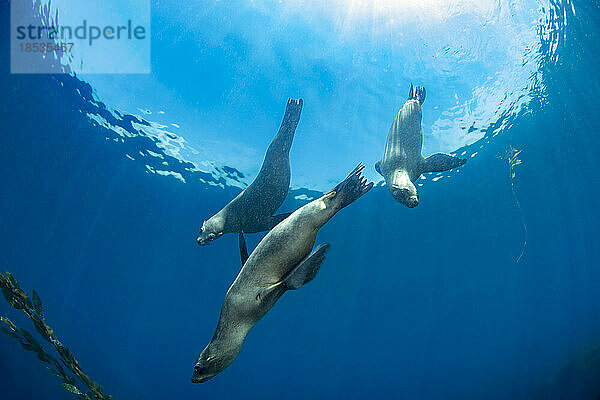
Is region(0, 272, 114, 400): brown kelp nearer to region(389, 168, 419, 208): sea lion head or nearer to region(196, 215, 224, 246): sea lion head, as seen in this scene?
region(196, 215, 224, 246): sea lion head

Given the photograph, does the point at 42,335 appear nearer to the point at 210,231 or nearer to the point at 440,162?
the point at 210,231

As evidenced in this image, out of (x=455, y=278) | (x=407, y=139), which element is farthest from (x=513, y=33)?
(x=455, y=278)

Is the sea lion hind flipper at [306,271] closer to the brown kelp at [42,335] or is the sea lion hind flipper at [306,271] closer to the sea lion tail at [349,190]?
the sea lion tail at [349,190]

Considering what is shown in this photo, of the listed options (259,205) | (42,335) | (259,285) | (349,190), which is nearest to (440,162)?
(349,190)

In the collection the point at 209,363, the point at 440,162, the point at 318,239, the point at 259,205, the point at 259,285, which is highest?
the point at 318,239

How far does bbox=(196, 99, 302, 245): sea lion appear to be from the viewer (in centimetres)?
365

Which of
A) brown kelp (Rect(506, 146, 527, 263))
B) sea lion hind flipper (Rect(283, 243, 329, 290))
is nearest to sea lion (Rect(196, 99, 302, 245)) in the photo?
sea lion hind flipper (Rect(283, 243, 329, 290))

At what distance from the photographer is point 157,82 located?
11.4 m

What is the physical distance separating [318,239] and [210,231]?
2296cm

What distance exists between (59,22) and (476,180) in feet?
75.6

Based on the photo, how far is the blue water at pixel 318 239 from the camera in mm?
14492

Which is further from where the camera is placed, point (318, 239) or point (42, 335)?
point (318, 239)

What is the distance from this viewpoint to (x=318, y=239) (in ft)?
86.1

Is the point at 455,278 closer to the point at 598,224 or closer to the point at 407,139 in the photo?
the point at 598,224
